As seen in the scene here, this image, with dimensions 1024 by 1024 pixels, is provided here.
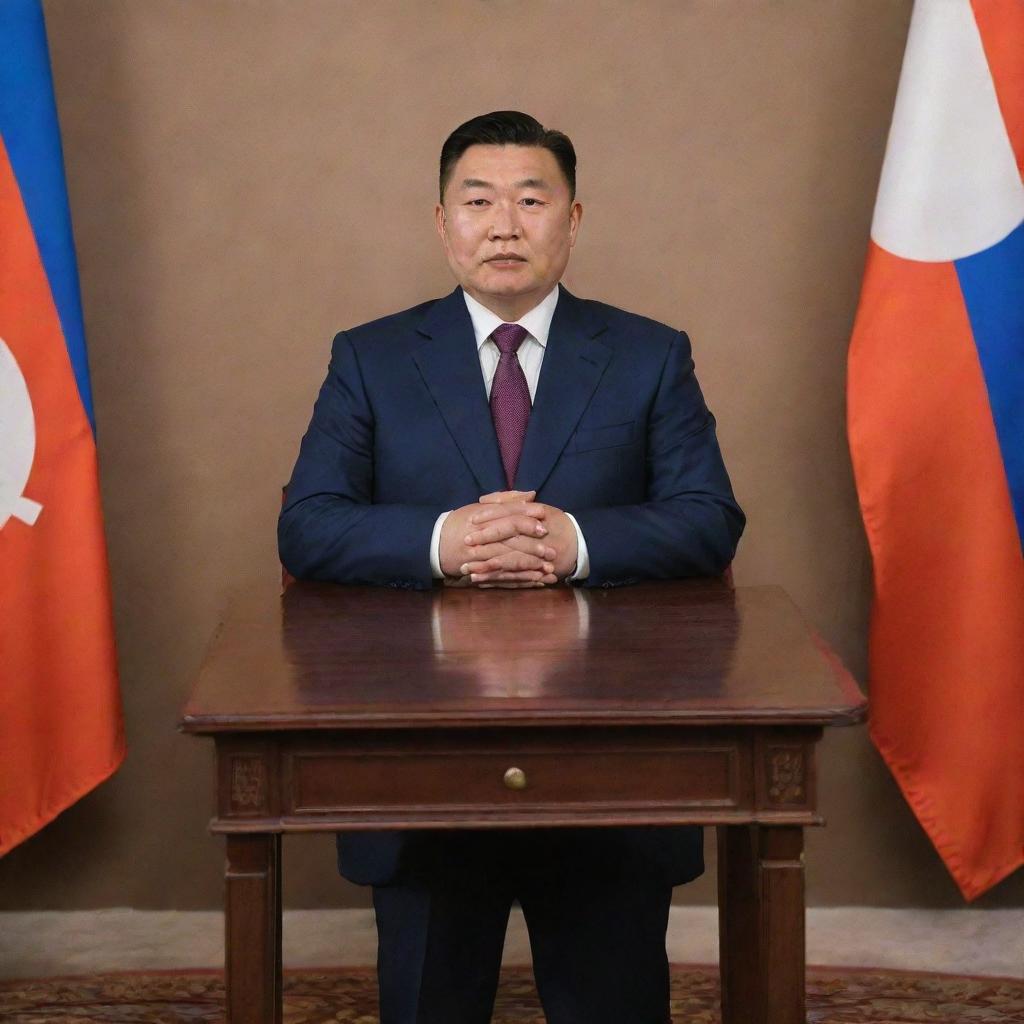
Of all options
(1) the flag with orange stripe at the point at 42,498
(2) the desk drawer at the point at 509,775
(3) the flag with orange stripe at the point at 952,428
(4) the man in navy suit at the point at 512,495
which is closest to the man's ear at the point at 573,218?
(4) the man in navy suit at the point at 512,495

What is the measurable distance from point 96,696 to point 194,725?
5.30 ft

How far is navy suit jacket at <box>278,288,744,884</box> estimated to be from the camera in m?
2.60

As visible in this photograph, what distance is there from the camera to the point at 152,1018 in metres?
3.18

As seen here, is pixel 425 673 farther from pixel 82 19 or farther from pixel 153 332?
pixel 82 19

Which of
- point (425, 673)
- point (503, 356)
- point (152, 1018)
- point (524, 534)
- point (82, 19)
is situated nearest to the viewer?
point (425, 673)

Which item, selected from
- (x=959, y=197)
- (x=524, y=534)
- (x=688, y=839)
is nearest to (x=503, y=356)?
(x=524, y=534)

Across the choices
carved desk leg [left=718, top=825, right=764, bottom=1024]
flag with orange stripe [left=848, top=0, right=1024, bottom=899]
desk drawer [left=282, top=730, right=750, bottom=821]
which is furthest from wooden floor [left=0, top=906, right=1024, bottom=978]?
desk drawer [left=282, top=730, right=750, bottom=821]

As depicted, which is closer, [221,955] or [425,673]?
[425,673]

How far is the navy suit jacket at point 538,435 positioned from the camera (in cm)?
260

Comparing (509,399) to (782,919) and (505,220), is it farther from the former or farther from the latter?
(782,919)

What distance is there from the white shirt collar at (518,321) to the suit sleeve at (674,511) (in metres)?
0.24

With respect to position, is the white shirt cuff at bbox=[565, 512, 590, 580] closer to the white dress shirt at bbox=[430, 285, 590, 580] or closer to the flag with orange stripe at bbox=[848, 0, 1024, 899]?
the white dress shirt at bbox=[430, 285, 590, 580]

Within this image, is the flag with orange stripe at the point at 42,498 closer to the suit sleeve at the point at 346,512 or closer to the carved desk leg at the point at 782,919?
the suit sleeve at the point at 346,512

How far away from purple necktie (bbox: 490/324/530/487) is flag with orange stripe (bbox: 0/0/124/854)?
100 centimetres
